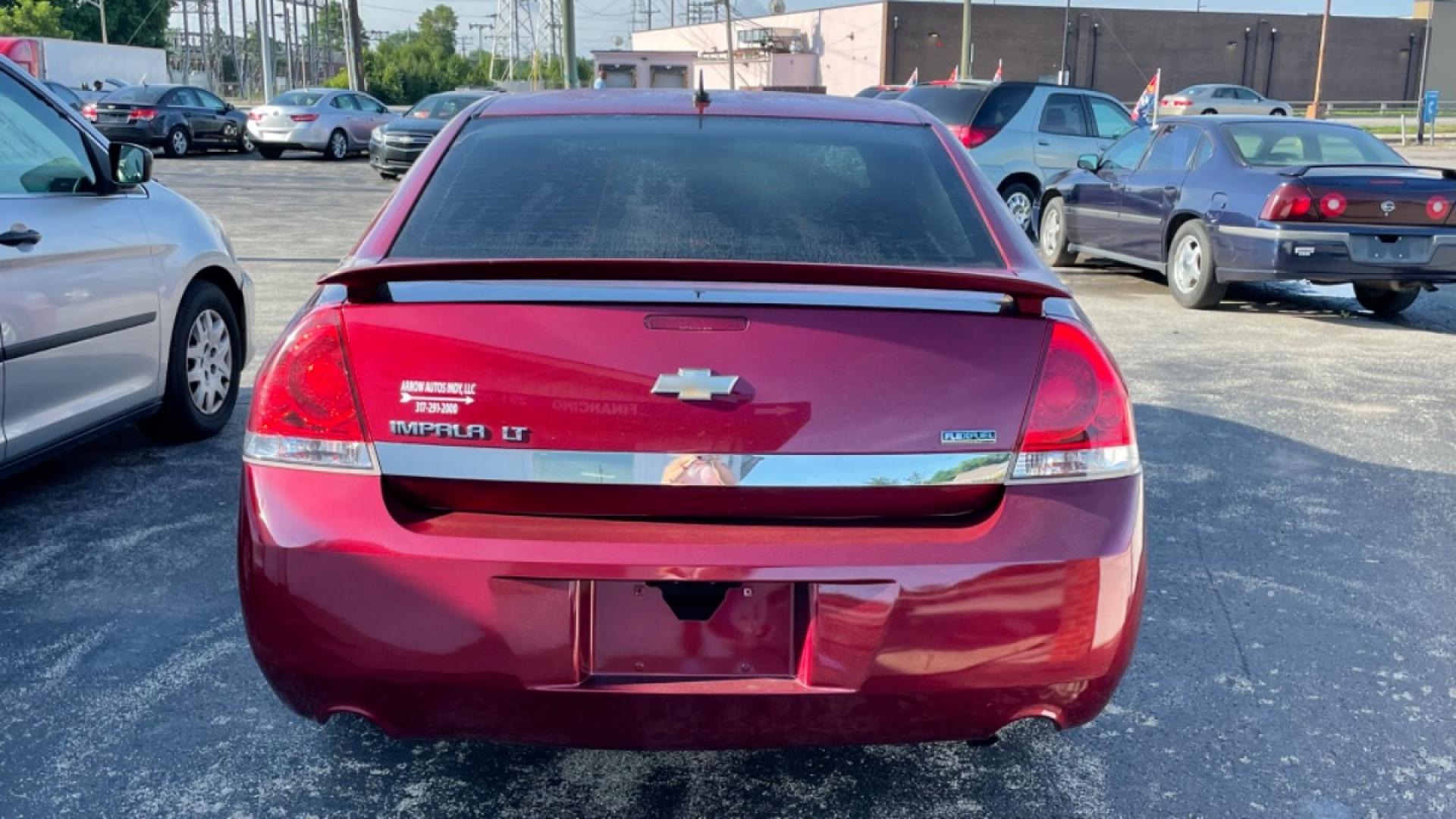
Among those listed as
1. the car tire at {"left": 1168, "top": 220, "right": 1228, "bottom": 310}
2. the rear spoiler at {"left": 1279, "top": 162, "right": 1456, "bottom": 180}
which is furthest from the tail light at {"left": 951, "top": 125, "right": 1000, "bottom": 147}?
the rear spoiler at {"left": 1279, "top": 162, "right": 1456, "bottom": 180}

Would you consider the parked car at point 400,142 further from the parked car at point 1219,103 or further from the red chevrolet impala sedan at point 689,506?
the parked car at point 1219,103

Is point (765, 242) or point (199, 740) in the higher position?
point (765, 242)

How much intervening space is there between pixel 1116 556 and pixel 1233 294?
9123 millimetres

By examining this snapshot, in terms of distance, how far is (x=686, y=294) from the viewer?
2.50 metres

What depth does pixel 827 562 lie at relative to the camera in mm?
2412

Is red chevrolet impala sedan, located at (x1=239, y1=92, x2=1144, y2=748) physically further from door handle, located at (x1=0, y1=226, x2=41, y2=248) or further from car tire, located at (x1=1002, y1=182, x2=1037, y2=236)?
car tire, located at (x1=1002, y1=182, x2=1037, y2=236)

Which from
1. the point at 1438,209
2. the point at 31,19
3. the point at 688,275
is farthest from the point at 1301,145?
the point at 31,19

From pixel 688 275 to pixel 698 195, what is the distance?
2.08 feet

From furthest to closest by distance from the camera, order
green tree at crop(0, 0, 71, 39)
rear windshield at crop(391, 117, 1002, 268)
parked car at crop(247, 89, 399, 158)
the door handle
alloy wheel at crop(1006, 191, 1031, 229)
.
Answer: green tree at crop(0, 0, 71, 39)
parked car at crop(247, 89, 399, 158)
alloy wheel at crop(1006, 191, 1031, 229)
the door handle
rear windshield at crop(391, 117, 1002, 268)

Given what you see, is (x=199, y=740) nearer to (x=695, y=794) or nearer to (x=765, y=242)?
(x=695, y=794)

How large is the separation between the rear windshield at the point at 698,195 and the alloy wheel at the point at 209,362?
2.81 metres

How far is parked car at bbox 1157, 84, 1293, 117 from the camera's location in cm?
4200

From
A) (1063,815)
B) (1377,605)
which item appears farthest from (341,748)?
(1377,605)

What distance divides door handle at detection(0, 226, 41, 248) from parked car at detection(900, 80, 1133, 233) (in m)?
11.3
